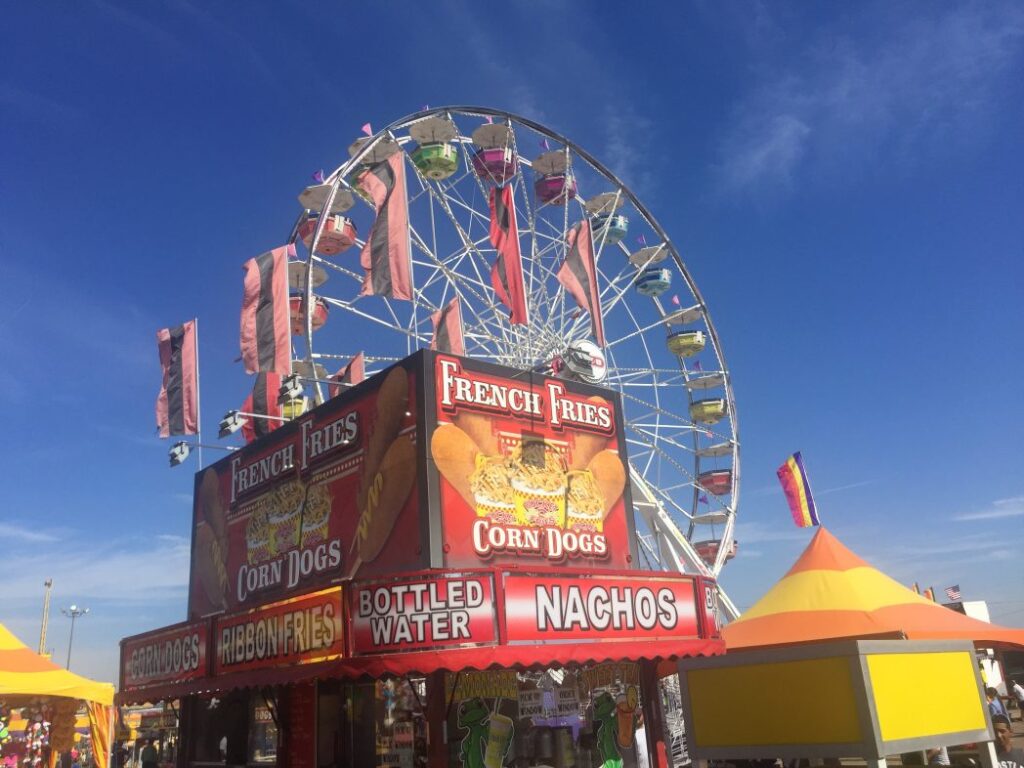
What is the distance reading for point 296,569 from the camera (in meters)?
15.4

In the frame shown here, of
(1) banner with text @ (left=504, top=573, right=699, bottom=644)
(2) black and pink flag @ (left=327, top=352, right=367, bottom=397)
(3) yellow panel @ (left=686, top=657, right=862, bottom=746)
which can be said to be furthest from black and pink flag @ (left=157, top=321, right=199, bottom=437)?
(3) yellow panel @ (left=686, top=657, right=862, bottom=746)

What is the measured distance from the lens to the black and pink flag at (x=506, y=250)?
16127 millimetres

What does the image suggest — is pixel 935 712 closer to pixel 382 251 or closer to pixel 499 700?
pixel 499 700

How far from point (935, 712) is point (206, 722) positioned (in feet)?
52.4

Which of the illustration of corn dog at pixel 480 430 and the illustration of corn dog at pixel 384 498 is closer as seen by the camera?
the illustration of corn dog at pixel 384 498

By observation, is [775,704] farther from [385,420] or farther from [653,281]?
[653,281]

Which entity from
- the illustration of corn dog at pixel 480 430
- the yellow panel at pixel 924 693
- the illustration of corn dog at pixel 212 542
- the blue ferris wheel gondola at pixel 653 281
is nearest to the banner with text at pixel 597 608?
the illustration of corn dog at pixel 480 430

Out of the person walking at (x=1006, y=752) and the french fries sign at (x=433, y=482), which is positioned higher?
the french fries sign at (x=433, y=482)

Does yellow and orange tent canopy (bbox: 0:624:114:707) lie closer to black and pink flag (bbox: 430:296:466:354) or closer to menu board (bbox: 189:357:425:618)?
menu board (bbox: 189:357:425:618)

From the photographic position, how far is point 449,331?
1925 centimetres

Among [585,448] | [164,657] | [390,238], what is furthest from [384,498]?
[164,657]

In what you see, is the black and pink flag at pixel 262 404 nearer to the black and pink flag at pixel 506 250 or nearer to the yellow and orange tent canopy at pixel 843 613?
the black and pink flag at pixel 506 250

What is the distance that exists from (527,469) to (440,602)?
13.3ft

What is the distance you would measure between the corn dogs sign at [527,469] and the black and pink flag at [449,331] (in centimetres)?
424
